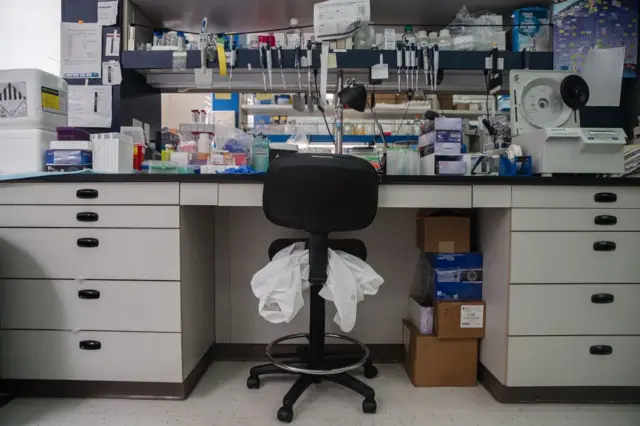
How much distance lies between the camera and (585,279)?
4.91 ft

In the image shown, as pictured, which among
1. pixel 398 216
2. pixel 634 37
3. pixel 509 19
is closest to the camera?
pixel 398 216

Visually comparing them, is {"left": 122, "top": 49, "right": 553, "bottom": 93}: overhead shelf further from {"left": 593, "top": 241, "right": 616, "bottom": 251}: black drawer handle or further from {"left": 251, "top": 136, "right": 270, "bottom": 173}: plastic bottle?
{"left": 593, "top": 241, "right": 616, "bottom": 251}: black drawer handle

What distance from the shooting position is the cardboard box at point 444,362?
1.68 meters

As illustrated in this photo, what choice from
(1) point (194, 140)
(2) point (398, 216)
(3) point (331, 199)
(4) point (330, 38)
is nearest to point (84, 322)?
(1) point (194, 140)

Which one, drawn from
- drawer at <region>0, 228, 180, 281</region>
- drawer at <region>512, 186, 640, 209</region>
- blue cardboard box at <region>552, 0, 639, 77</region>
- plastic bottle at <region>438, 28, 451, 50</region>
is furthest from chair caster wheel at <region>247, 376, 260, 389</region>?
blue cardboard box at <region>552, 0, 639, 77</region>

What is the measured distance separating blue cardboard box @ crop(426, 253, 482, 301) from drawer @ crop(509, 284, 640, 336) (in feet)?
0.73

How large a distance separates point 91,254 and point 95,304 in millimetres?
193

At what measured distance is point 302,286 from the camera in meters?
1.42

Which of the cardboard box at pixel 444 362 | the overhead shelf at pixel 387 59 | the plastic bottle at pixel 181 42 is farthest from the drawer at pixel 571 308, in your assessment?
the plastic bottle at pixel 181 42

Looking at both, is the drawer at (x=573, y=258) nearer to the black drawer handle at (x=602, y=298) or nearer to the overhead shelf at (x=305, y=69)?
the black drawer handle at (x=602, y=298)

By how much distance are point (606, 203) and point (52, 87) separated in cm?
240

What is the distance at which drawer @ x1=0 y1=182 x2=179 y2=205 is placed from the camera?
4.87 ft

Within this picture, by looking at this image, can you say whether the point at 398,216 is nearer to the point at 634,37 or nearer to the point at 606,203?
the point at 606,203

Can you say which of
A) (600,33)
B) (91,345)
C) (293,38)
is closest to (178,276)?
(91,345)
